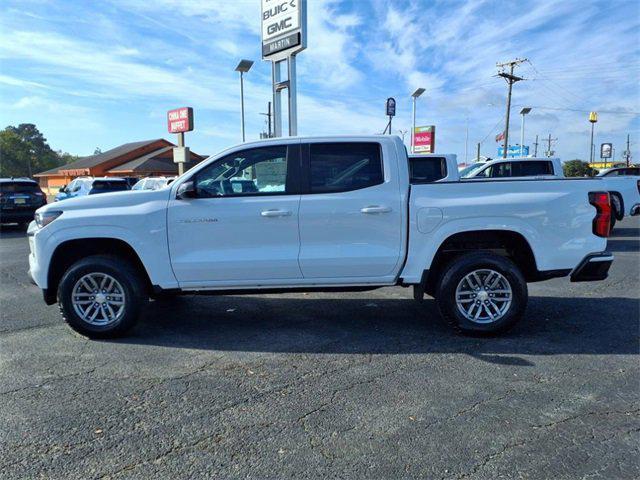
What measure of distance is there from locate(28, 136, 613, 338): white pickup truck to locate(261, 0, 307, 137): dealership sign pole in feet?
34.8

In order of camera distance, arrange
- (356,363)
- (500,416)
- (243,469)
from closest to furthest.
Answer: (243,469), (500,416), (356,363)

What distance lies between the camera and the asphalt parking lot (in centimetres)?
279

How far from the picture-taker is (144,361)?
14.1ft

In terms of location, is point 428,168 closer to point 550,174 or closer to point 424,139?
point 550,174

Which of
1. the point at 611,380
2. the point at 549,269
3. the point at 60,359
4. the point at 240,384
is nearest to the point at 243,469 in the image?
the point at 240,384

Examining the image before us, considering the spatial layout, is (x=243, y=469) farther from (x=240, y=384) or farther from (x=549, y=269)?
(x=549, y=269)

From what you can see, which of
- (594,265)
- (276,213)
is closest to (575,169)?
(594,265)

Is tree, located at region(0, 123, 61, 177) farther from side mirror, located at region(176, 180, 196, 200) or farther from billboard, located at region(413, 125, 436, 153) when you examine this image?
side mirror, located at region(176, 180, 196, 200)

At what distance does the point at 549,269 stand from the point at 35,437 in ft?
14.9

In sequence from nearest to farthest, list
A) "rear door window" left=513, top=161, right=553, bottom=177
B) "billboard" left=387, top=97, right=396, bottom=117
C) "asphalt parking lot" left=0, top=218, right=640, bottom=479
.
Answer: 1. "asphalt parking lot" left=0, top=218, right=640, bottom=479
2. "rear door window" left=513, top=161, right=553, bottom=177
3. "billboard" left=387, top=97, right=396, bottom=117

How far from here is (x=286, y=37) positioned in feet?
49.7

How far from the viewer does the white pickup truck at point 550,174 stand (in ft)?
42.3

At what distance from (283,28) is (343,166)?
1199 cm

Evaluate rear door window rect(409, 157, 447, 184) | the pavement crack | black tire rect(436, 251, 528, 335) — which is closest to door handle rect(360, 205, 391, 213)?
black tire rect(436, 251, 528, 335)
